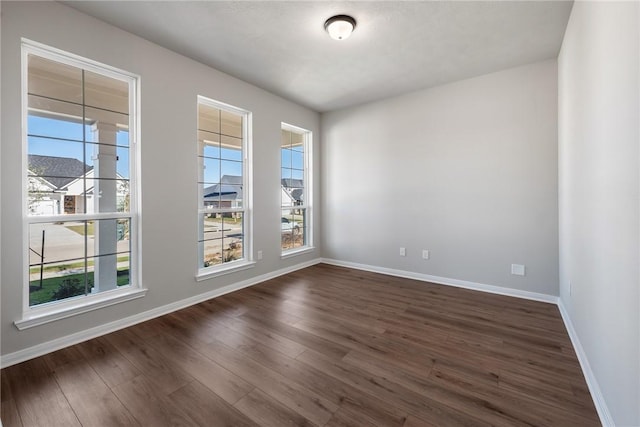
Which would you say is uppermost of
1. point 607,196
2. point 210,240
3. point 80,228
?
point 607,196

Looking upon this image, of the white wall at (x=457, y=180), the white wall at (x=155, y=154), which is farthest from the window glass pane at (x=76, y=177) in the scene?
the white wall at (x=457, y=180)

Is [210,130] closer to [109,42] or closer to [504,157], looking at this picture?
[109,42]

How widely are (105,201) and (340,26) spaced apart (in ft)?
8.98

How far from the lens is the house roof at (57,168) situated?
7.02ft

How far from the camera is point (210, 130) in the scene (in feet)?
11.1

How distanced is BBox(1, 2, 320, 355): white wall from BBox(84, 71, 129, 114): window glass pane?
172 millimetres

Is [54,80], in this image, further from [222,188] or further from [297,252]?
[297,252]

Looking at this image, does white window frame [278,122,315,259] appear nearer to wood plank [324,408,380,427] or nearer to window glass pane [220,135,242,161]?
window glass pane [220,135,242,161]

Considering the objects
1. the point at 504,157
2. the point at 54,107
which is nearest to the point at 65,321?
the point at 54,107

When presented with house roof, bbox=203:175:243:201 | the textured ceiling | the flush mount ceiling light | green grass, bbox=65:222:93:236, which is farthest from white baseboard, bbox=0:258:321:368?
the flush mount ceiling light

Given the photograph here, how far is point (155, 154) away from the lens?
275 cm

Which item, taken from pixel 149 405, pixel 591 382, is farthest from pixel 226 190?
pixel 591 382

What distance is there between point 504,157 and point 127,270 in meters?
4.53

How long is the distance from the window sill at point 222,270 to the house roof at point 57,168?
1525mm
